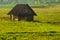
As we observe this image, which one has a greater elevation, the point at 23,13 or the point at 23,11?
the point at 23,11

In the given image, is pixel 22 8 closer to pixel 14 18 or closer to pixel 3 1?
pixel 14 18

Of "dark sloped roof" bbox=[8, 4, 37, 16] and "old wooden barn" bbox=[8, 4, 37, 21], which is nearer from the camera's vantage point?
"old wooden barn" bbox=[8, 4, 37, 21]

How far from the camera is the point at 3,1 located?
627 ft

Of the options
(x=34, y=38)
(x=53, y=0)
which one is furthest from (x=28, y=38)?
(x=53, y=0)

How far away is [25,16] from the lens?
60.3m

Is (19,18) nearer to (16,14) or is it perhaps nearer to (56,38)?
(16,14)

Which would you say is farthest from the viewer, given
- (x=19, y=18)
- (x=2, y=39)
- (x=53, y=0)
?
(x=53, y=0)

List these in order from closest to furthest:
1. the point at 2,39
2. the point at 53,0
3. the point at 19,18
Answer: the point at 2,39 < the point at 19,18 < the point at 53,0

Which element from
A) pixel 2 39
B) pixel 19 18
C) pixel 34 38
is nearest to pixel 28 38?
pixel 34 38

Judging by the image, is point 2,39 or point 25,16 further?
point 25,16

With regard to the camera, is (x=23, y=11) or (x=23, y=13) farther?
(x=23, y=11)

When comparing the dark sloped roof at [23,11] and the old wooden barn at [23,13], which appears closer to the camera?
the old wooden barn at [23,13]

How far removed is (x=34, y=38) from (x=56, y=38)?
3.10m

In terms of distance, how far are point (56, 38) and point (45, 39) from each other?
6.14 ft
